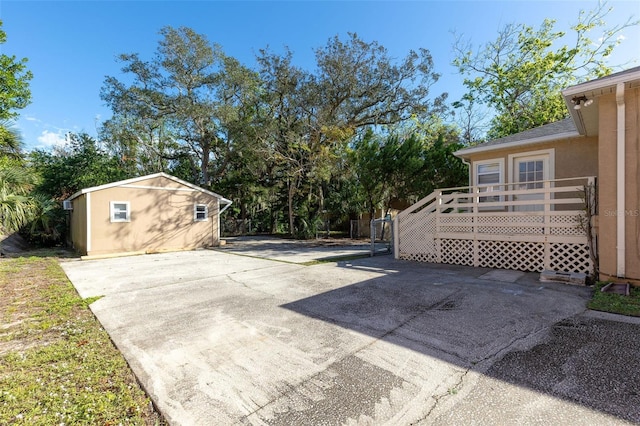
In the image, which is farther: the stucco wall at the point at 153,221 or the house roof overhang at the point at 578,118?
the stucco wall at the point at 153,221

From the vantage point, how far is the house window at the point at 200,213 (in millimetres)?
13450

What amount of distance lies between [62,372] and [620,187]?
808 centimetres

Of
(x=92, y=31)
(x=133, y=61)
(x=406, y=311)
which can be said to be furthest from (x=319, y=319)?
(x=133, y=61)

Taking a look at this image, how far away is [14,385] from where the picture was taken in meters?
2.34

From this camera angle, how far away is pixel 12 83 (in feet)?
39.1

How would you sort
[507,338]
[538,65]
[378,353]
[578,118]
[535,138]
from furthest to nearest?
[538,65] → [535,138] → [578,118] → [507,338] → [378,353]

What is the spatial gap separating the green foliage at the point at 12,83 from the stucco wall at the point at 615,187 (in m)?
19.5

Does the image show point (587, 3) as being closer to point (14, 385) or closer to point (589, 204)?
point (589, 204)

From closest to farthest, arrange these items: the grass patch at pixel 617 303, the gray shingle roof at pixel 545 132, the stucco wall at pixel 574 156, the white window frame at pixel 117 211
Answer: the grass patch at pixel 617 303, the stucco wall at pixel 574 156, the gray shingle roof at pixel 545 132, the white window frame at pixel 117 211

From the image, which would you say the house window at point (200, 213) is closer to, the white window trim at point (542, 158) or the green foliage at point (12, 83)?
the green foliage at point (12, 83)

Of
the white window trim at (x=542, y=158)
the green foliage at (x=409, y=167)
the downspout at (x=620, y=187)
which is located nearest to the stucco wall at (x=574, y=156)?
the white window trim at (x=542, y=158)

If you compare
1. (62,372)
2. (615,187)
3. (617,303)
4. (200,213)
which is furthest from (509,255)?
(200,213)

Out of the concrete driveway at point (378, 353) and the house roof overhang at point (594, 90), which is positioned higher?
the house roof overhang at point (594, 90)

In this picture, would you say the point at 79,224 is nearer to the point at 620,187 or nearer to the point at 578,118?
the point at 620,187
